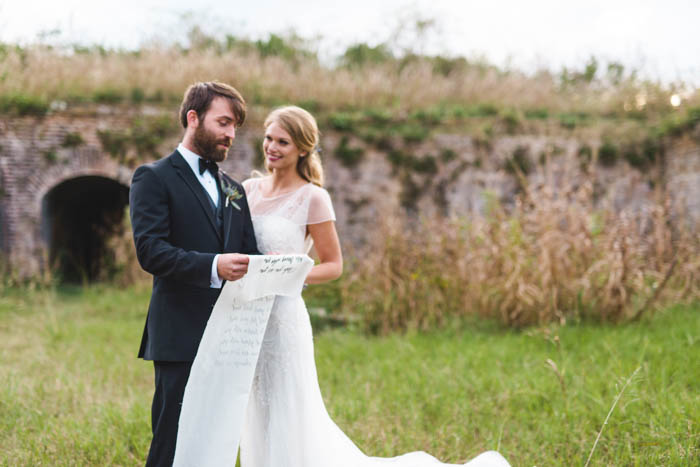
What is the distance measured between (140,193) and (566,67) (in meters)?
15.2

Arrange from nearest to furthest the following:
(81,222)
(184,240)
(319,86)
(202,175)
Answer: (184,240) → (202,175) → (319,86) → (81,222)

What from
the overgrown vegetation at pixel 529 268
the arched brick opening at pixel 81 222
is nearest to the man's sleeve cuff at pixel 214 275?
the overgrown vegetation at pixel 529 268

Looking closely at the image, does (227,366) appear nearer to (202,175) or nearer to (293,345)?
(293,345)

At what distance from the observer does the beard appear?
2291 millimetres

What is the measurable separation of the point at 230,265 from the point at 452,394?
2595mm

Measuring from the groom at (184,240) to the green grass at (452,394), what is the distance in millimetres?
1236

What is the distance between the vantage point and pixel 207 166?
93.7 inches

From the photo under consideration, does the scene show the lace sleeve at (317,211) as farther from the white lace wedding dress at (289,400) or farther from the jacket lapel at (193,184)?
the jacket lapel at (193,184)

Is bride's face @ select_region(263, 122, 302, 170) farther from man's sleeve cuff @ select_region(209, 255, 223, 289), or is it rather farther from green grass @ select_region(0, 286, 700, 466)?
green grass @ select_region(0, 286, 700, 466)

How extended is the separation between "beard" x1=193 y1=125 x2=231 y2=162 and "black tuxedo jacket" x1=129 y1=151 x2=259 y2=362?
0.10 meters

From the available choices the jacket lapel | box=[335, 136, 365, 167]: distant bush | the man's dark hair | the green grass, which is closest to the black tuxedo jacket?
the jacket lapel

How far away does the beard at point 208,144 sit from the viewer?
2291mm

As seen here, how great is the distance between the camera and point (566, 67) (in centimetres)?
1445

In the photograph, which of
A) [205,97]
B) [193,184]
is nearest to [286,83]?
[205,97]
